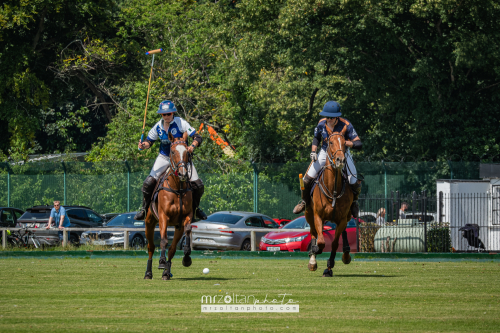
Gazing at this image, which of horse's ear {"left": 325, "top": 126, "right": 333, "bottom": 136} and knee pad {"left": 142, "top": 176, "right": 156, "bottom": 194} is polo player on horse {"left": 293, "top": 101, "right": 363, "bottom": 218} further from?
knee pad {"left": 142, "top": 176, "right": 156, "bottom": 194}

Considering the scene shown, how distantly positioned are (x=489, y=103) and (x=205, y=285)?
1046 inches

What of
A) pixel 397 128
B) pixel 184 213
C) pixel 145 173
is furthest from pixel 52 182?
pixel 184 213

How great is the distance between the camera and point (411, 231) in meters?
23.9

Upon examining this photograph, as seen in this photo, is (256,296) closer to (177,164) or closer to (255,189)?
(177,164)

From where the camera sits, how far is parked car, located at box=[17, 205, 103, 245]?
27859 millimetres

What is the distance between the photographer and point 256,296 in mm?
10281

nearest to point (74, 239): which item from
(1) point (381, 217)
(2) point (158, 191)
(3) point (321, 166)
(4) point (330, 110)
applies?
(1) point (381, 217)

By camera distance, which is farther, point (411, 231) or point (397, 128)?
point (397, 128)

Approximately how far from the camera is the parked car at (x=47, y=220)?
91.4 feet

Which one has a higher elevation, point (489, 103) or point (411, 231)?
point (489, 103)

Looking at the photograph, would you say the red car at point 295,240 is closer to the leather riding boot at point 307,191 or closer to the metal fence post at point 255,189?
the leather riding boot at point 307,191

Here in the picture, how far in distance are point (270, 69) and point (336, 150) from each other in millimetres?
26684

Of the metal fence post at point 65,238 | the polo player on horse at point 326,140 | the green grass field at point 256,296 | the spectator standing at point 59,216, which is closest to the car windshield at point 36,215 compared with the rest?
the spectator standing at point 59,216

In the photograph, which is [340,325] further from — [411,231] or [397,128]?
[397,128]
